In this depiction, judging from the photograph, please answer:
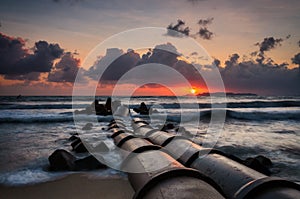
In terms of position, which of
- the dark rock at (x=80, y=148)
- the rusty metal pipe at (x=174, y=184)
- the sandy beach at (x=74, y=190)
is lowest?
the dark rock at (x=80, y=148)

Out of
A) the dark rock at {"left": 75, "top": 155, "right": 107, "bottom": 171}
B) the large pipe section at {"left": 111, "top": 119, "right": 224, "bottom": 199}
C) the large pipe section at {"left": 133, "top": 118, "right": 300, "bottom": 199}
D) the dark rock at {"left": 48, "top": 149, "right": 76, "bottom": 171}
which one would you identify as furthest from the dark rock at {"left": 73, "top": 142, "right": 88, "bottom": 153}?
the large pipe section at {"left": 111, "top": 119, "right": 224, "bottom": 199}

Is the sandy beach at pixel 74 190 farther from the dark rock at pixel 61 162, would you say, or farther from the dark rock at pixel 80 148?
the dark rock at pixel 80 148

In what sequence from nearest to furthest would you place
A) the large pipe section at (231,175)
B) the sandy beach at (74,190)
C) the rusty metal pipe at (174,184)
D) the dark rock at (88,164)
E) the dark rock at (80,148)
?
the rusty metal pipe at (174,184) → the large pipe section at (231,175) → the sandy beach at (74,190) → the dark rock at (88,164) → the dark rock at (80,148)

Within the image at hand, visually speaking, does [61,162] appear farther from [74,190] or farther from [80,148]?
[80,148]

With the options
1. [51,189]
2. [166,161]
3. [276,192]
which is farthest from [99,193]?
[276,192]

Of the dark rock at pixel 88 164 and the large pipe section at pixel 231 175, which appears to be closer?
the large pipe section at pixel 231 175

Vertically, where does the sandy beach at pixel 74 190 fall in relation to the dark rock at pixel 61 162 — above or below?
below

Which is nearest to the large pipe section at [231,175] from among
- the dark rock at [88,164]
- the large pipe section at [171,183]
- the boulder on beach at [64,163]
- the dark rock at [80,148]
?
the large pipe section at [171,183]

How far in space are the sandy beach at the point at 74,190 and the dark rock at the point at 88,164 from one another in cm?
55

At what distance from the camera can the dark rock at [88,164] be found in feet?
14.4

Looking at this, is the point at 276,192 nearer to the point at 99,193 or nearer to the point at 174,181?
the point at 174,181

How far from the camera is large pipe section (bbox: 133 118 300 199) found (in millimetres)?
1768

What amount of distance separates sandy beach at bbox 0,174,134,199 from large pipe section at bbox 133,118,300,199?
902mm

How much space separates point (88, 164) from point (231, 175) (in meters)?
2.94
